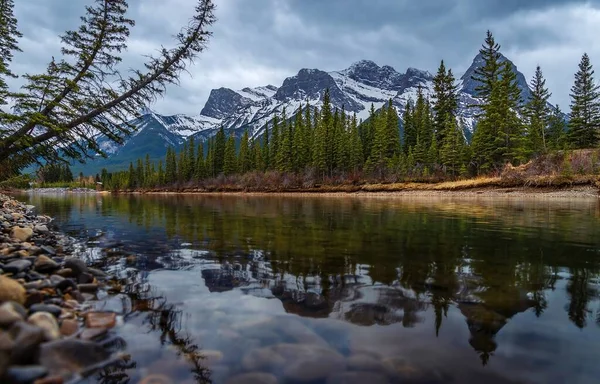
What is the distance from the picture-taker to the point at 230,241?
466 inches

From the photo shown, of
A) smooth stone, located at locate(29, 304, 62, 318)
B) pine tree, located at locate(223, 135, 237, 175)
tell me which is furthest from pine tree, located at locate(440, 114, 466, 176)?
pine tree, located at locate(223, 135, 237, 175)

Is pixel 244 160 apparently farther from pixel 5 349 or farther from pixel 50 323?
pixel 5 349

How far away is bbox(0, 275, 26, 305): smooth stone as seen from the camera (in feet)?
14.3

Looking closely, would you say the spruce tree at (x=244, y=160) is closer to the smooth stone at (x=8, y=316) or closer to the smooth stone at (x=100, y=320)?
the smooth stone at (x=100, y=320)

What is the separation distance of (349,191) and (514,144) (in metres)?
27.5

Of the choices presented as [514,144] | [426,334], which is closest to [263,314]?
[426,334]

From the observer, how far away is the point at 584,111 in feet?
199

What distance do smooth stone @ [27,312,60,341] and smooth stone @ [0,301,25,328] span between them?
5.9 inches

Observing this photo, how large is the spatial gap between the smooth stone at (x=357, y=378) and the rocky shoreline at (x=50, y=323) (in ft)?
7.93

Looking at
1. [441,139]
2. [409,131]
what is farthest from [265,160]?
[441,139]

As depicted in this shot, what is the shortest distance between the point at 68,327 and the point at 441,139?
73.5 meters

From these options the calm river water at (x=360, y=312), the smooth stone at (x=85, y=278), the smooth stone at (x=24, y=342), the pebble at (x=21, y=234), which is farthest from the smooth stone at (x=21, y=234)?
the smooth stone at (x=24, y=342)

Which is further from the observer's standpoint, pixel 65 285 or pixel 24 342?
pixel 65 285

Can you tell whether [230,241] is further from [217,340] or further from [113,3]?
[113,3]
